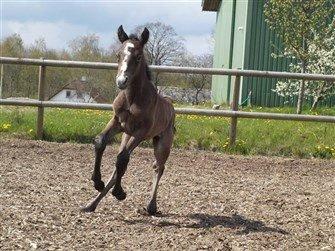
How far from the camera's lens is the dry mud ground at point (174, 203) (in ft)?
17.5

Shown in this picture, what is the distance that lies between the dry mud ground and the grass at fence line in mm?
621

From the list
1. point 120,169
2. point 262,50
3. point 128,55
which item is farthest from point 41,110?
point 262,50

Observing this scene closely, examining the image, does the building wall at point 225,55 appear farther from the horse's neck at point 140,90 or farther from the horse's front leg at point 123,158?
the horse's front leg at point 123,158

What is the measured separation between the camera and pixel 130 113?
20.0 feet

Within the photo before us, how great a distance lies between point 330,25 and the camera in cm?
2019

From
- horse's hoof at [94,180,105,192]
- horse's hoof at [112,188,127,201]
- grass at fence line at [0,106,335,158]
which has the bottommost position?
horse's hoof at [112,188,127,201]

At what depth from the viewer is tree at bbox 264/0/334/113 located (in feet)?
64.2

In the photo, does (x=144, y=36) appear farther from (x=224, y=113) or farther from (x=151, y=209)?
(x=224, y=113)

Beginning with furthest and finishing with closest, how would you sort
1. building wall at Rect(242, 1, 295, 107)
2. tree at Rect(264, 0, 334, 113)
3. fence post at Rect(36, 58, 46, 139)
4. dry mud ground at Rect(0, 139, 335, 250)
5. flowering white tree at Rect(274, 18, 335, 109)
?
1. building wall at Rect(242, 1, 295, 107)
2. flowering white tree at Rect(274, 18, 335, 109)
3. tree at Rect(264, 0, 334, 113)
4. fence post at Rect(36, 58, 46, 139)
5. dry mud ground at Rect(0, 139, 335, 250)

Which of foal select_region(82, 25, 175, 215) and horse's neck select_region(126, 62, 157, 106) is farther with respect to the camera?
horse's neck select_region(126, 62, 157, 106)

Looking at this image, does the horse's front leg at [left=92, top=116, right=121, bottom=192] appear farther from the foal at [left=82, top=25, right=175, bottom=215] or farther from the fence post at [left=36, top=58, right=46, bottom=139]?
the fence post at [left=36, top=58, right=46, bottom=139]

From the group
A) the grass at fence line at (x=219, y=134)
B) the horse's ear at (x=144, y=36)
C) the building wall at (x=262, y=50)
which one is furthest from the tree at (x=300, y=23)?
the horse's ear at (x=144, y=36)

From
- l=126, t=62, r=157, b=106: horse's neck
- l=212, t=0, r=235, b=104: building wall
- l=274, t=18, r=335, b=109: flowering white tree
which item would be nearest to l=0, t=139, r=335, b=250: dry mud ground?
l=126, t=62, r=157, b=106: horse's neck

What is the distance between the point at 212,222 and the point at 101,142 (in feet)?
4.43
